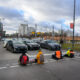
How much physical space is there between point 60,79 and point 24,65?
2910mm

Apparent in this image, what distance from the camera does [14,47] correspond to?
37.9 ft

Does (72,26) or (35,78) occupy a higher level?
(72,26)

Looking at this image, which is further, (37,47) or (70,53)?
(37,47)

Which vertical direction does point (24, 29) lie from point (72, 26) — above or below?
above

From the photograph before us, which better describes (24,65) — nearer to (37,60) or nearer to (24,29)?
(37,60)

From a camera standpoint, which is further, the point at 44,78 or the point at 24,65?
the point at 24,65

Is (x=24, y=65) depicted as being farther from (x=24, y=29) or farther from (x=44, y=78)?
(x=24, y=29)

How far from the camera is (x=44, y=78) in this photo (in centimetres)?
450

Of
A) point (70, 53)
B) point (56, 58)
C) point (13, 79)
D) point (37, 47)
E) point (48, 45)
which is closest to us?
point (13, 79)

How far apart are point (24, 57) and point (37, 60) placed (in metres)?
1.17

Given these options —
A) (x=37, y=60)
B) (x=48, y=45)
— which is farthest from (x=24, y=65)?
(x=48, y=45)

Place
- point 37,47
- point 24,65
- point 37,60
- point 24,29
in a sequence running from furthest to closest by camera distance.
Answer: point 24,29 < point 37,47 < point 37,60 < point 24,65

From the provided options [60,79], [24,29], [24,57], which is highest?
[24,29]

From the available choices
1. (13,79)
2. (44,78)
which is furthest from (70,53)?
(13,79)
